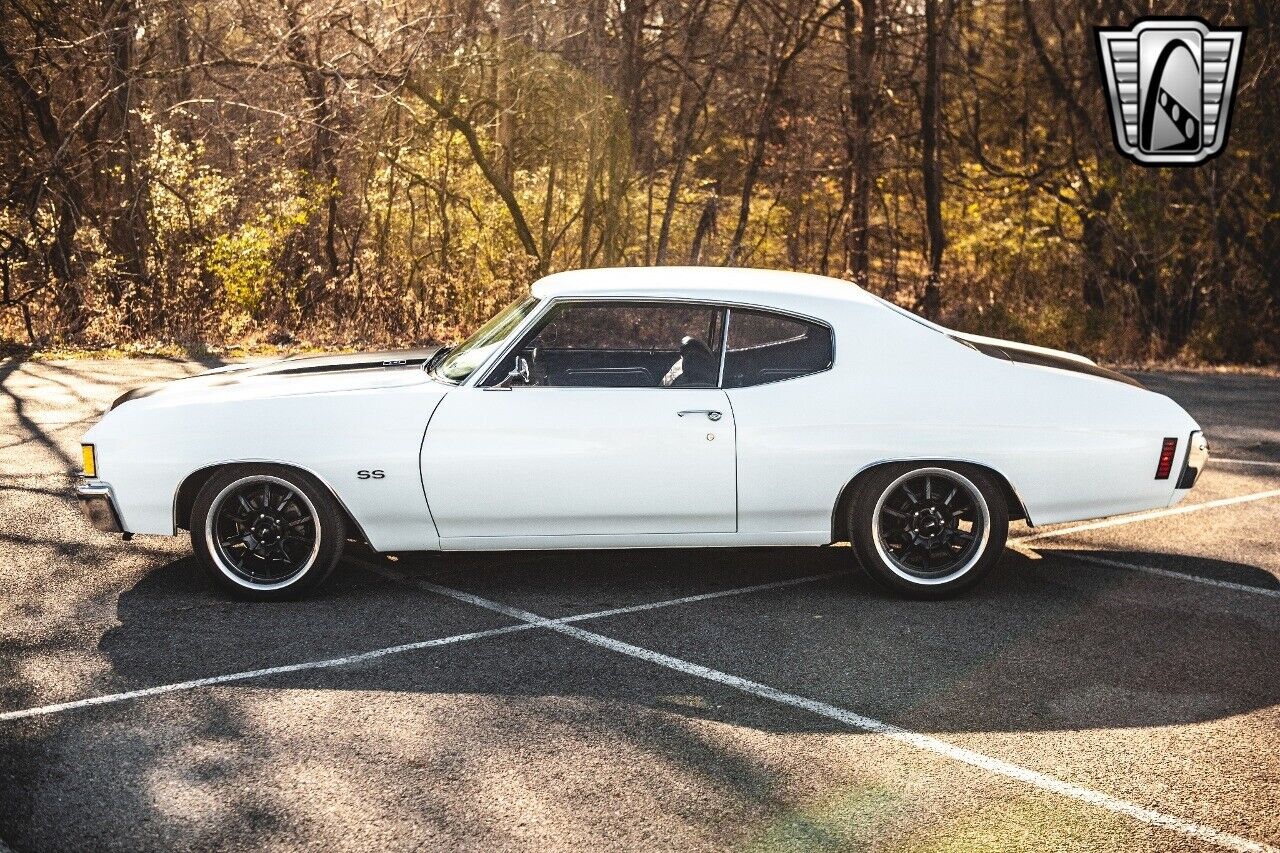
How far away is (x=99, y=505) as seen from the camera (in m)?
5.92

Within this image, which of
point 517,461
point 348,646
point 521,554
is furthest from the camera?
point 521,554

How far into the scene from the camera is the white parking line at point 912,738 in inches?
154

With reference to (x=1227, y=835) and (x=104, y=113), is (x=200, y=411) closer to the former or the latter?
(x=1227, y=835)

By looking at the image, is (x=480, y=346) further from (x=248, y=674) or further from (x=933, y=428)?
(x=933, y=428)

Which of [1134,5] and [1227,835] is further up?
[1134,5]

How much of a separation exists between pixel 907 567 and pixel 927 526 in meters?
0.21

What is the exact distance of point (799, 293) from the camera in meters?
6.16

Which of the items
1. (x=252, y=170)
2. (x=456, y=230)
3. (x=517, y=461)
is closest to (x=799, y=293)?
(x=517, y=461)

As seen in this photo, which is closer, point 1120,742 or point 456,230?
point 1120,742

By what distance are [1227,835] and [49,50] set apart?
1697 cm

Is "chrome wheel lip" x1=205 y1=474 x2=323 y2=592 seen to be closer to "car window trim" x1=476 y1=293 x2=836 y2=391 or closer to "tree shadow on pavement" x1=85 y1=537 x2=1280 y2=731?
"tree shadow on pavement" x1=85 y1=537 x2=1280 y2=731

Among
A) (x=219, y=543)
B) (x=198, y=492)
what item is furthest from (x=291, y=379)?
(x=219, y=543)

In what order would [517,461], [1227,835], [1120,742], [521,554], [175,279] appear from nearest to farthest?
[1227,835] < [1120,742] < [517,461] < [521,554] < [175,279]

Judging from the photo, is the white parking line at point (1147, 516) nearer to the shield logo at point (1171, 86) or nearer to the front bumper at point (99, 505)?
the front bumper at point (99, 505)
